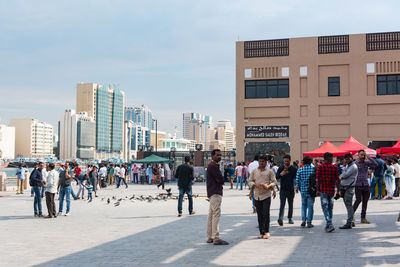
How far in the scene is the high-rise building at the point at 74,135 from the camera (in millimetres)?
194375

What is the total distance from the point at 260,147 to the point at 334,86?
8.17m

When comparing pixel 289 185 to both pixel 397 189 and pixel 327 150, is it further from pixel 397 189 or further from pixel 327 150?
pixel 327 150

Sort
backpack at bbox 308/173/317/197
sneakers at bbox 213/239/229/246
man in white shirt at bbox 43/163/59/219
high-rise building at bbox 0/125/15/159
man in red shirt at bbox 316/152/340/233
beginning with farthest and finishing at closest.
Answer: high-rise building at bbox 0/125/15/159
man in white shirt at bbox 43/163/59/219
backpack at bbox 308/173/317/197
man in red shirt at bbox 316/152/340/233
sneakers at bbox 213/239/229/246

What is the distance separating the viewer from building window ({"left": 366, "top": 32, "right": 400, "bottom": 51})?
1500 inches

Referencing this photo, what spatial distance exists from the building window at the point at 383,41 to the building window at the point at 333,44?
1854mm

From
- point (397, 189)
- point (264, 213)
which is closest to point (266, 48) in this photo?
point (397, 189)

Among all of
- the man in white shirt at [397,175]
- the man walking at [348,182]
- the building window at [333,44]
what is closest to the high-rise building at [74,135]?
the building window at [333,44]

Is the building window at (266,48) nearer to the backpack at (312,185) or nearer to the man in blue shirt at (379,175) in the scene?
the man in blue shirt at (379,175)

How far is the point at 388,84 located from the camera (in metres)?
38.2

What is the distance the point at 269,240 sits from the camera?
29.9 ft

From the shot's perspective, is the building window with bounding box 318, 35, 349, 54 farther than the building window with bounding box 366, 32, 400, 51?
Yes

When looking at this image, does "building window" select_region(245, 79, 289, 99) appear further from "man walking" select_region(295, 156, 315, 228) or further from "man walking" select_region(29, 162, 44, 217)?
"man walking" select_region(295, 156, 315, 228)

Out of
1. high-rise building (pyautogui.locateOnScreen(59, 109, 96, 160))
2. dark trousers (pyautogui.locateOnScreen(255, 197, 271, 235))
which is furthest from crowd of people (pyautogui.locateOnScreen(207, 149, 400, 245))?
high-rise building (pyautogui.locateOnScreen(59, 109, 96, 160))

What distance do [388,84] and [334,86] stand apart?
4.35 metres
